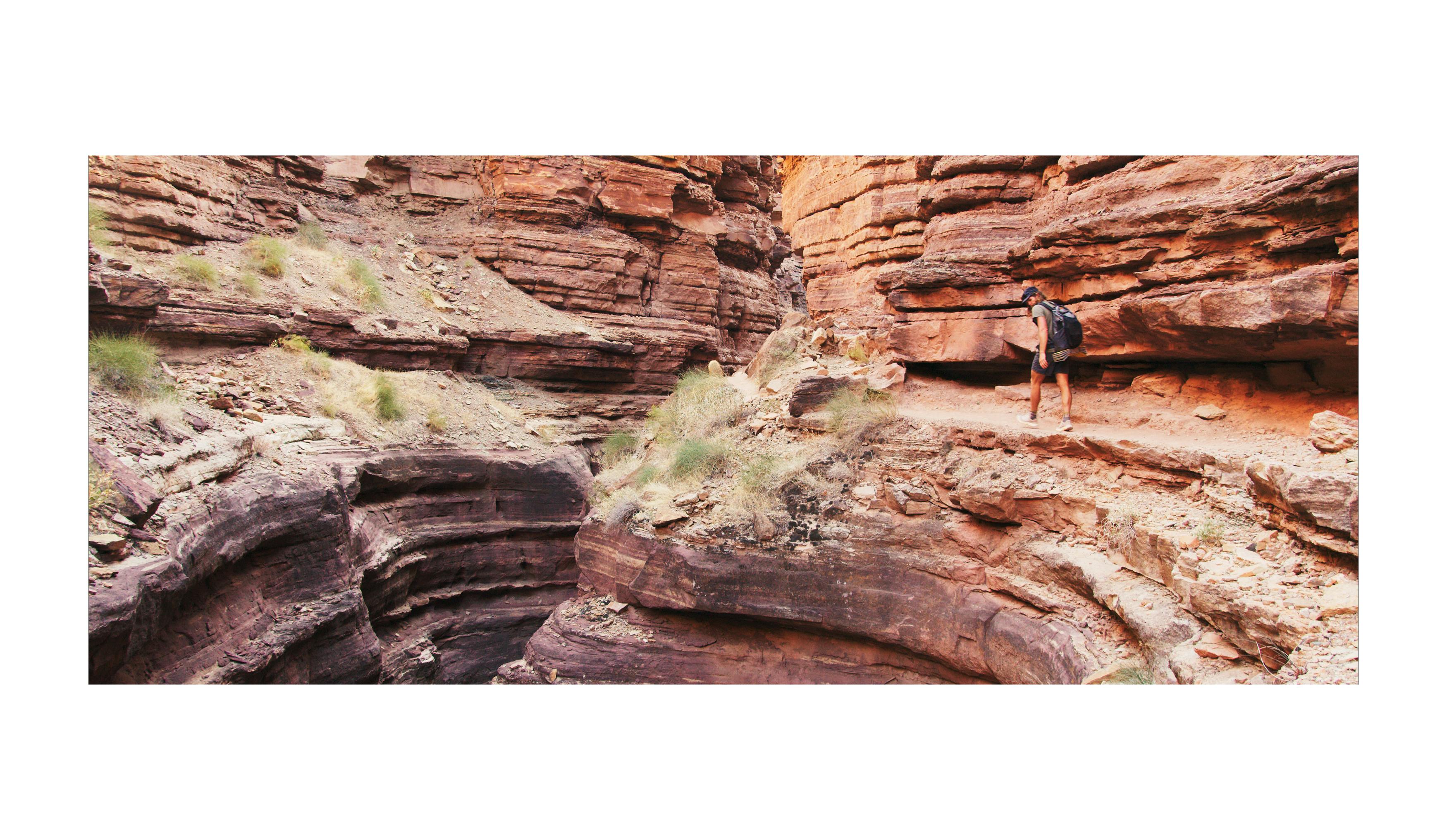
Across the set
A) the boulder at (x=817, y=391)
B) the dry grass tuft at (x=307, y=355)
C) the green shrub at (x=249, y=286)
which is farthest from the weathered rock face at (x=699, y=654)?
the green shrub at (x=249, y=286)

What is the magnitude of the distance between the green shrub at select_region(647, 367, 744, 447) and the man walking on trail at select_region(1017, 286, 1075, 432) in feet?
13.4

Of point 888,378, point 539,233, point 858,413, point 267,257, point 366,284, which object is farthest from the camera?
point 539,233

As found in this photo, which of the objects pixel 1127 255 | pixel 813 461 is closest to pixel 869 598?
pixel 813 461

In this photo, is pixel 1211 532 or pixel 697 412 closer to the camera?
pixel 1211 532

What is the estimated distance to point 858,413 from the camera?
863 centimetres

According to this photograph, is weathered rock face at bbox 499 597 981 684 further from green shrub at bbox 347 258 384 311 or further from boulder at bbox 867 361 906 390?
green shrub at bbox 347 258 384 311

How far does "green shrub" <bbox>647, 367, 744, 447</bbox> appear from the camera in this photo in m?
10.4

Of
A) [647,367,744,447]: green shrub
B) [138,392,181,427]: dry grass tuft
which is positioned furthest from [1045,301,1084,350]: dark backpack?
[138,392,181,427]: dry grass tuft

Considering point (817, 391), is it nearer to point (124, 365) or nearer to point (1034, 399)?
point (1034, 399)

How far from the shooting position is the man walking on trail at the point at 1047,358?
7062mm

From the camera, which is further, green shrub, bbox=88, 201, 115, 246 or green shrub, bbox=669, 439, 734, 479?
green shrub, bbox=88, 201, 115, 246

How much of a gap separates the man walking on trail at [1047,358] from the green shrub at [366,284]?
13.6 meters

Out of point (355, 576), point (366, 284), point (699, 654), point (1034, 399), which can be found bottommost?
point (699, 654)

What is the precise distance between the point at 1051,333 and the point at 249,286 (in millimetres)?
13732
